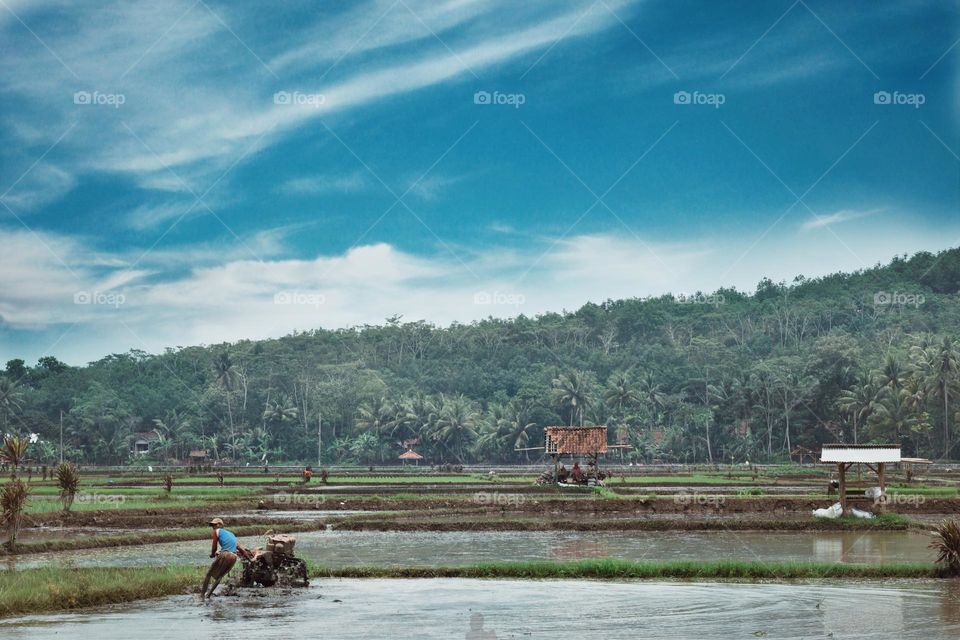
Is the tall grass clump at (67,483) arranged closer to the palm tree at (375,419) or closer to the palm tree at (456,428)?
the palm tree at (456,428)

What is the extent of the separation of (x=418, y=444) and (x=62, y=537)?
93946mm

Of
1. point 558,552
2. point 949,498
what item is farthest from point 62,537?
Answer: point 949,498

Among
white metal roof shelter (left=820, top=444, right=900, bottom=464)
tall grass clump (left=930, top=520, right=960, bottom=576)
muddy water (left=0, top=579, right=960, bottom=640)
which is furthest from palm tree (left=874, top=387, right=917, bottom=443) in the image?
muddy water (left=0, top=579, right=960, bottom=640)

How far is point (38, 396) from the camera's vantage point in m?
149

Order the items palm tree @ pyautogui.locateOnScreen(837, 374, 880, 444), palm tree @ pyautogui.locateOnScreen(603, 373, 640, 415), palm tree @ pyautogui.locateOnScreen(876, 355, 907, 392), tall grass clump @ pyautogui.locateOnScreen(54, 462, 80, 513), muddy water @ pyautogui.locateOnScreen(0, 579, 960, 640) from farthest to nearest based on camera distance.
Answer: palm tree @ pyautogui.locateOnScreen(603, 373, 640, 415)
palm tree @ pyautogui.locateOnScreen(837, 374, 880, 444)
palm tree @ pyautogui.locateOnScreen(876, 355, 907, 392)
tall grass clump @ pyautogui.locateOnScreen(54, 462, 80, 513)
muddy water @ pyautogui.locateOnScreen(0, 579, 960, 640)

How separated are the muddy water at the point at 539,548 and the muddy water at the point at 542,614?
15.9 feet

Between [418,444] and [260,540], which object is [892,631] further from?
[418,444]

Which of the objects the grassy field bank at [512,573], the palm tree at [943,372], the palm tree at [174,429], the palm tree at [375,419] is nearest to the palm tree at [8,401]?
the palm tree at [174,429]

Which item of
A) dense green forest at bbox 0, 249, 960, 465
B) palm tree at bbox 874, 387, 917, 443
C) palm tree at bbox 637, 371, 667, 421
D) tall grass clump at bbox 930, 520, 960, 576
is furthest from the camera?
palm tree at bbox 637, 371, 667, 421

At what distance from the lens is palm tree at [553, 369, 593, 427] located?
11825 cm

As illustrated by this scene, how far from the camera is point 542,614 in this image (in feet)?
63.0

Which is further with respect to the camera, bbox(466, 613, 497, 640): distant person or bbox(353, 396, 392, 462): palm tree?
bbox(353, 396, 392, 462): palm tree

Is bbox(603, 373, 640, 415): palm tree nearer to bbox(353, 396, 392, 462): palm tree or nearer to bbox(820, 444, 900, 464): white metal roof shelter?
bbox(353, 396, 392, 462): palm tree

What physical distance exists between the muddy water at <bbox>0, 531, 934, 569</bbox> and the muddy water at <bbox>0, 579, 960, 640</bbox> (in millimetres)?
4842
